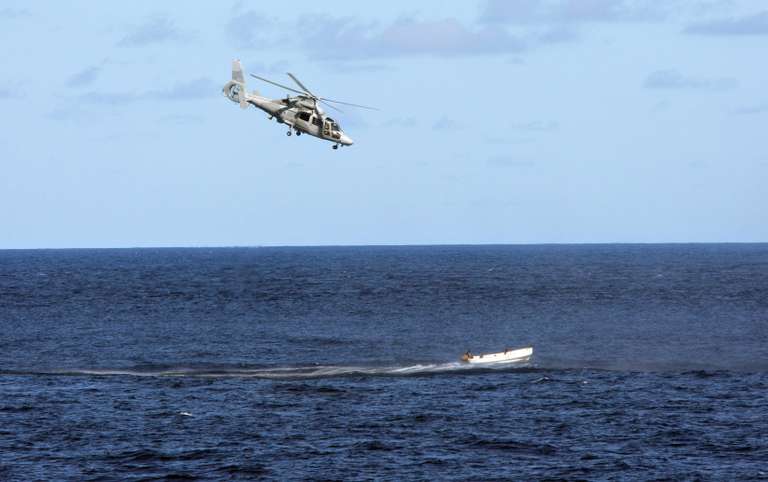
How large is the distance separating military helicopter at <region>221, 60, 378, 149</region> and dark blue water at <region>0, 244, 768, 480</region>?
19925 mm

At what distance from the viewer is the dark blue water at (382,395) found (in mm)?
59938

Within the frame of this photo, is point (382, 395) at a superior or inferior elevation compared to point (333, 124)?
inferior

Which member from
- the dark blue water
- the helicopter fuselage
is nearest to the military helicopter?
the helicopter fuselage

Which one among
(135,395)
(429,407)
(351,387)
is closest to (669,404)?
(429,407)

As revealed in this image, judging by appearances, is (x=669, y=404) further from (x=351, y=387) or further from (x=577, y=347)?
(x=577, y=347)

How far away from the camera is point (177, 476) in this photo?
186ft

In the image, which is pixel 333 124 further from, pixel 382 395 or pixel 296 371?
pixel 296 371

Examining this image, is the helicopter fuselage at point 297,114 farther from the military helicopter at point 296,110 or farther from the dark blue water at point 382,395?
the dark blue water at point 382,395

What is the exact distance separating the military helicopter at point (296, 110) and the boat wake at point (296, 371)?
22276 millimetres

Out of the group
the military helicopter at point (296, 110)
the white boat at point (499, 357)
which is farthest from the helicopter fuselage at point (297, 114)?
the white boat at point (499, 357)

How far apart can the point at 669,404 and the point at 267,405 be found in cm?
2894

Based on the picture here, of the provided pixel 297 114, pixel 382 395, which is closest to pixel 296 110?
pixel 297 114

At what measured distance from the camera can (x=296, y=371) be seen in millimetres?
93062

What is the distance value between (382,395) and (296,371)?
1507 centimetres
